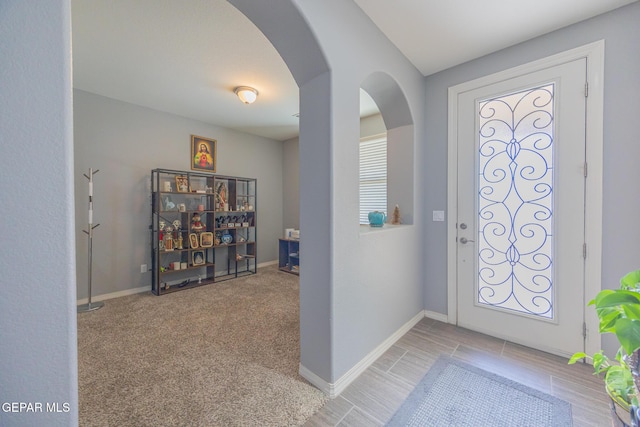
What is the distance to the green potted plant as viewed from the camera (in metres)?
0.60

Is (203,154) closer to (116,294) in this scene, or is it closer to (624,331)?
(116,294)

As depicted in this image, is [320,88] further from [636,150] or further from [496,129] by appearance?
[636,150]

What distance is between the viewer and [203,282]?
3.84 meters

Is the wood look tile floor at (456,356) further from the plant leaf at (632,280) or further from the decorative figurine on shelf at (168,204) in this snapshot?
the decorative figurine on shelf at (168,204)

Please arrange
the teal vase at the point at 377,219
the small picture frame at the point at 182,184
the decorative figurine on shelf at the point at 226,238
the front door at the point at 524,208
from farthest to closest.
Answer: the decorative figurine on shelf at the point at 226,238, the small picture frame at the point at 182,184, the teal vase at the point at 377,219, the front door at the point at 524,208

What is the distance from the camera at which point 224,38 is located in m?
2.08

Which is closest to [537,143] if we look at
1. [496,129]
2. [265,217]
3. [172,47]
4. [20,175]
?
[496,129]

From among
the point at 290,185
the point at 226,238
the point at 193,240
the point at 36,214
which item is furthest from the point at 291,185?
the point at 36,214

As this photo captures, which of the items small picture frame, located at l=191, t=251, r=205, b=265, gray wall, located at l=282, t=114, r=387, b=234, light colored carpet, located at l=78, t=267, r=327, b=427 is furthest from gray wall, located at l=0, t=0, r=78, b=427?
gray wall, located at l=282, t=114, r=387, b=234

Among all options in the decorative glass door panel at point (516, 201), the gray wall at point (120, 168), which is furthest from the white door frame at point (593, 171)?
the gray wall at point (120, 168)

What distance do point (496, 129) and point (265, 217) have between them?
3.95m

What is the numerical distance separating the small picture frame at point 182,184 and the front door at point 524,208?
357cm

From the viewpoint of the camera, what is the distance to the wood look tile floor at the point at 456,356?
4.57 ft

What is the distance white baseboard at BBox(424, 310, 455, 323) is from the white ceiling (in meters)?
2.53
